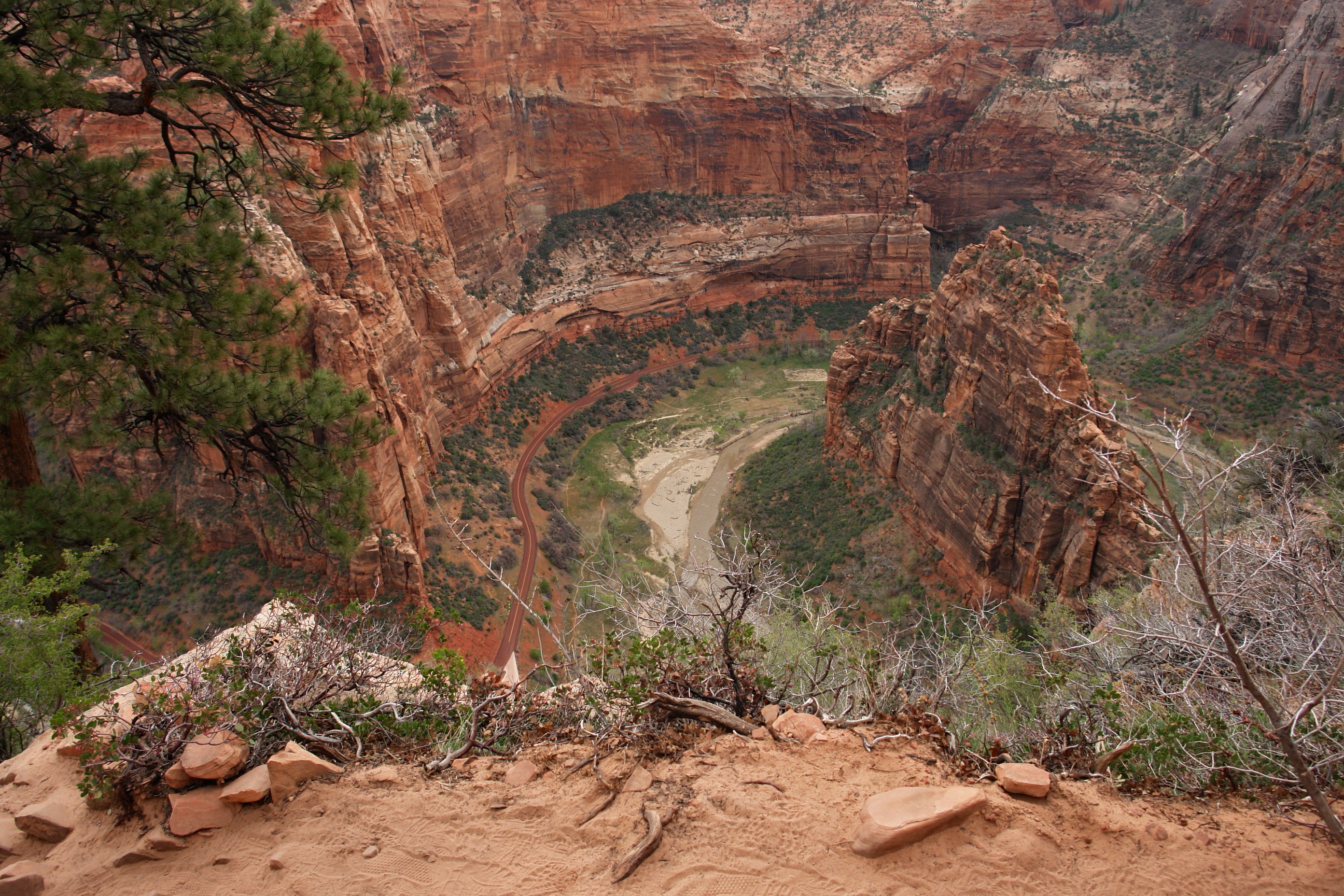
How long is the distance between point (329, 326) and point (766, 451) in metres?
21.8

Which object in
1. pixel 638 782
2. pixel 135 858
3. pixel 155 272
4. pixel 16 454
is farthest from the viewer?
pixel 16 454

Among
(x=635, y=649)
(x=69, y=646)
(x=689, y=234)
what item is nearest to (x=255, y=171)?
(x=69, y=646)

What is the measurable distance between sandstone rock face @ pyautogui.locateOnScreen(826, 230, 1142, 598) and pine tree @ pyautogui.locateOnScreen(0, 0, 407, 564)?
1680 centimetres

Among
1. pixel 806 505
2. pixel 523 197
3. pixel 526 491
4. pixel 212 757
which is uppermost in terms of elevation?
pixel 523 197

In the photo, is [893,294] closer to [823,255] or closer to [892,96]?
[823,255]

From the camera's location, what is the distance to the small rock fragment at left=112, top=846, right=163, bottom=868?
6.28 metres

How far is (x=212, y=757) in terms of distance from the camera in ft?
22.0

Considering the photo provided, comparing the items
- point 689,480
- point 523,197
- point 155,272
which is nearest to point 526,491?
point 689,480

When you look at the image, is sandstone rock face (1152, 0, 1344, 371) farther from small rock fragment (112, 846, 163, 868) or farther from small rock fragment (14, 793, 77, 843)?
small rock fragment (14, 793, 77, 843)

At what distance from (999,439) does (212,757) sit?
22.1 m

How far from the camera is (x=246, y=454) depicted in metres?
10.8

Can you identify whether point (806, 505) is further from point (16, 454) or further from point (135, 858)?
point (135, 858)

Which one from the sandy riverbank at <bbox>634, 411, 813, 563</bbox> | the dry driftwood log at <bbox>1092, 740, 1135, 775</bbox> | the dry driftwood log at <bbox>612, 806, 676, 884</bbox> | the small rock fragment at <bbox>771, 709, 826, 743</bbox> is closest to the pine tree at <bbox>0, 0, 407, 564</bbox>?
the dry driftwood log at <bbox>612, 806, 676, 884</bbox>

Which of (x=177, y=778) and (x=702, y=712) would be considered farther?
(x=702, y=712)
